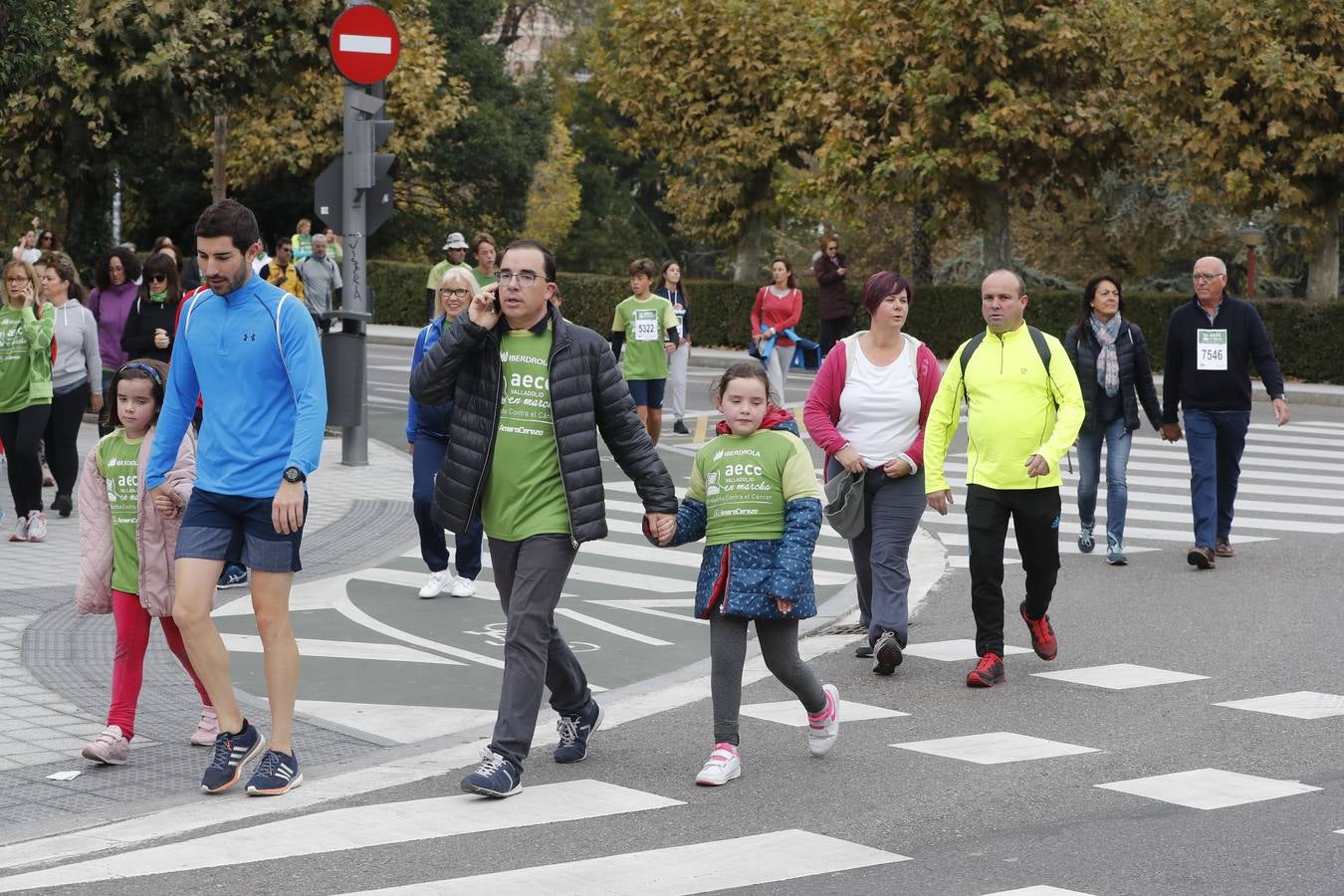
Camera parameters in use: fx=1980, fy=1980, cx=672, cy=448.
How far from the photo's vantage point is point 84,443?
57.8 ft

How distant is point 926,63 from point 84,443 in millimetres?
19363

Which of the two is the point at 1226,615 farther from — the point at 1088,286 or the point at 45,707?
the point at 45,707

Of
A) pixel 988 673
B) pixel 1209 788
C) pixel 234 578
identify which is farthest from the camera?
pixel 234 578

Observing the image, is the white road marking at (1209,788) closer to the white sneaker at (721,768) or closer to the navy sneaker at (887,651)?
the white sneaker at (721,768)

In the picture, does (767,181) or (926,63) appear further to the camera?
(767,181)

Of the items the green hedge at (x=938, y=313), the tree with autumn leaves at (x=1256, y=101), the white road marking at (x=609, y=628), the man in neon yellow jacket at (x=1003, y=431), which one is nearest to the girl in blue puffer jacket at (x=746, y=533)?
the man in neon yellow jacket at (x=1003, y=431)

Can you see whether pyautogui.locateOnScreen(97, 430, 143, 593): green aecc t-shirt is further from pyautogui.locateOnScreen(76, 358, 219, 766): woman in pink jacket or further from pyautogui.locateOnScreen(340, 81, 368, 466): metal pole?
pyautogui.locateOnScreen(340, 81, 368, 466): metal pole

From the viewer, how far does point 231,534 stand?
20.7ft

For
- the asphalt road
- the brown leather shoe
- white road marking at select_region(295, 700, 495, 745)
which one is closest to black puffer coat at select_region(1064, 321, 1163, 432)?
the brown leather shoe

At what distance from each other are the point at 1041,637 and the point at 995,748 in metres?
1.77

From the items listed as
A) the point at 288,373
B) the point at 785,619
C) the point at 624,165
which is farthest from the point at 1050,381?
the point at 624,165

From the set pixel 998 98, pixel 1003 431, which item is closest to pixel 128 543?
pixel 1003 431

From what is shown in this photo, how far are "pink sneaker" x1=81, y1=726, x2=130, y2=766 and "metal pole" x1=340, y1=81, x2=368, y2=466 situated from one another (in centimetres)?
892

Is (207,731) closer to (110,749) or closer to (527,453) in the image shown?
(110,749)
